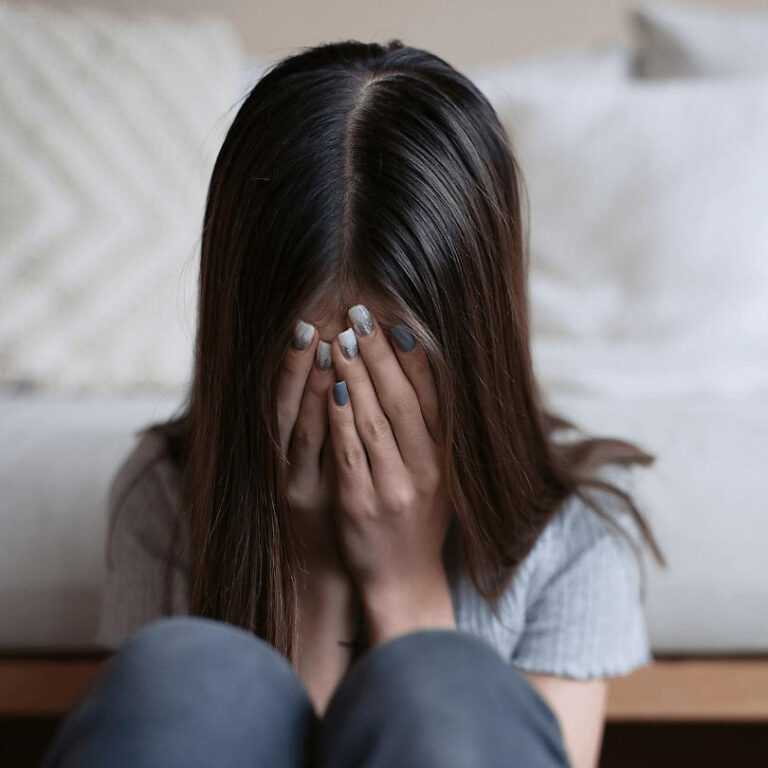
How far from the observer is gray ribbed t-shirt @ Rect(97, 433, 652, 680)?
71 centimetres

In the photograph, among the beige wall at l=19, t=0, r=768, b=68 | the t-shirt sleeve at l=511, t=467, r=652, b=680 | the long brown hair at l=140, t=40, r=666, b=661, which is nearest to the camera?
the long brown hair at l=140, t=40, r=666, b=661

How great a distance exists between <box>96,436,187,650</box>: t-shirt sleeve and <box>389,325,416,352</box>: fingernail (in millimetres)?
269

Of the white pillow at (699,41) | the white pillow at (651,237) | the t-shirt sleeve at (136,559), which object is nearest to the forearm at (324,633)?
the t-shirt sleeve at (136,559)

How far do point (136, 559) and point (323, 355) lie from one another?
28cm

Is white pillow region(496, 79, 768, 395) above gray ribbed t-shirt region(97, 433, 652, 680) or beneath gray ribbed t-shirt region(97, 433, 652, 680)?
above

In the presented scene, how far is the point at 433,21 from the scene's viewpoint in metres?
1.60

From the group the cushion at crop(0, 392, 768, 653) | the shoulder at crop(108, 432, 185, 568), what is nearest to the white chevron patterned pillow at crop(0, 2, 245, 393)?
the cushion at crop(0, 392, 768, 653)

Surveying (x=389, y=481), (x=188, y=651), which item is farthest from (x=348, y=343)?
(x=188, y=651)

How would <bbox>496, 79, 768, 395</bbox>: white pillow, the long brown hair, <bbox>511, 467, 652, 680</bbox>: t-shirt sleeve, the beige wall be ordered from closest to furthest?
1. the long brown hair
2. <bbox>511, 467, 652, 680</bbox>: t-shirt sleeve
3. <bbox>496, 79, 768, 395</bbox>: white pillow
4. the beige wall

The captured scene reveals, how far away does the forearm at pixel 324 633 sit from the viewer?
2.36 feet

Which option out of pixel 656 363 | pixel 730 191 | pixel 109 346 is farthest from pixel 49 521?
pixel 730 191

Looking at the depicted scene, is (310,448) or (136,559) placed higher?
(310,448)

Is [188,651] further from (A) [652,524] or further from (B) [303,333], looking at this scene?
(A) [652,524]

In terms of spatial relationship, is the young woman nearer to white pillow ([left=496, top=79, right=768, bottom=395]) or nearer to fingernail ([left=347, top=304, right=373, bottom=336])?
fingernail ([left=347, top=304, right=373, bottom=336])
